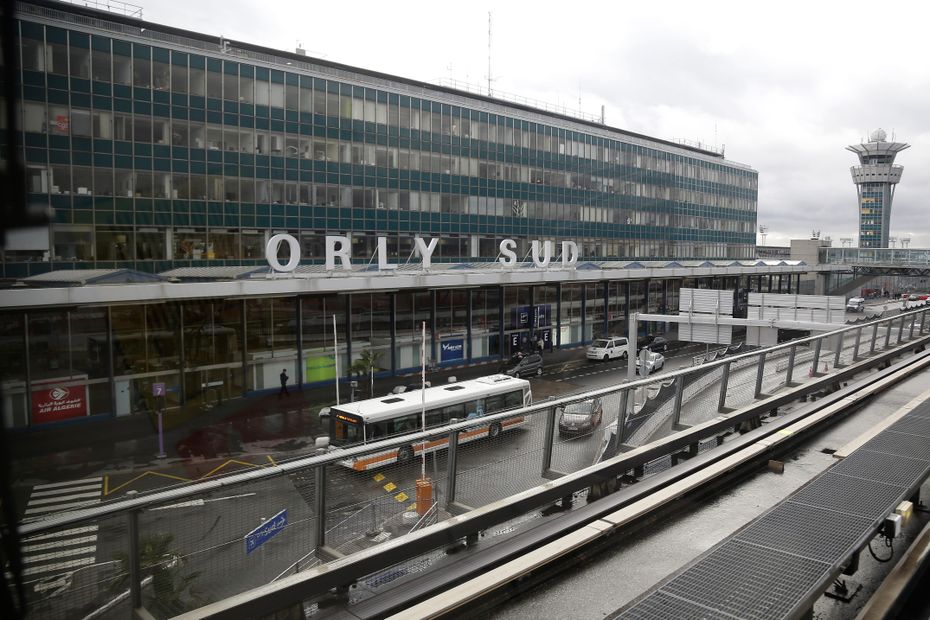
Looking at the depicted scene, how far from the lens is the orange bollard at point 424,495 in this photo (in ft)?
16.3

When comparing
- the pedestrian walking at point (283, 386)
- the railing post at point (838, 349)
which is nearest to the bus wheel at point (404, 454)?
the railing post at point (838, 349)

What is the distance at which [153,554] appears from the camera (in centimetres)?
380

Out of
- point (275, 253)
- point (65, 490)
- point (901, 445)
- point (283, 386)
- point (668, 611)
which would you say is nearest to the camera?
point (668, 611)

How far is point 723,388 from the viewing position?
8352mm

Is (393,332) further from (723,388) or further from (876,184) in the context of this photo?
(876,184)

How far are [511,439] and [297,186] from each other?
104ft

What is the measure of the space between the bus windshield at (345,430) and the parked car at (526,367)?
16378 mm

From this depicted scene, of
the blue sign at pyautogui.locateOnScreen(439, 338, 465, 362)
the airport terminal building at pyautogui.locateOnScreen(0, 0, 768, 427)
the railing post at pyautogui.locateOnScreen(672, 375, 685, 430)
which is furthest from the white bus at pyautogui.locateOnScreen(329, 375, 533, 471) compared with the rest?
the blue sign at pyautogui.locateOnScreen(439, 338, 465, 362)

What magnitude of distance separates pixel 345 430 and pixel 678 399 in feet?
42.2

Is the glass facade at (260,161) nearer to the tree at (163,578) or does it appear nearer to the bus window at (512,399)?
the tree at (163,578)

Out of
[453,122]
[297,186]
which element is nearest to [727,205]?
[453,122]

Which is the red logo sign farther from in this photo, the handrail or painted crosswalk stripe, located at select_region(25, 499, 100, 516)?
the handrail

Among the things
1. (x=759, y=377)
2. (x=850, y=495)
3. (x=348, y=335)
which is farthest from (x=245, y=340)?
(x=850, y=495)

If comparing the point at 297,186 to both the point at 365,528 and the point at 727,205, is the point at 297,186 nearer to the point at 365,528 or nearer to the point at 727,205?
the point at 365,528
